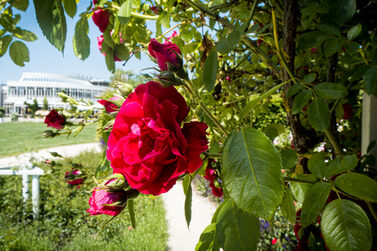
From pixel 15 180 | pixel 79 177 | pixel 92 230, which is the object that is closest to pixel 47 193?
pixel 15 180

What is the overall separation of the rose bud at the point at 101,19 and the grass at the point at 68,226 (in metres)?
1.78

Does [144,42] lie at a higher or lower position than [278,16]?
lower

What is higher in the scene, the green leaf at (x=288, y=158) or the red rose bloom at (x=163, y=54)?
the red rose bloom at (x=163, y=54)

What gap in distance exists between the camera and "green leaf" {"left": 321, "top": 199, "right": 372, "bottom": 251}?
29 cm

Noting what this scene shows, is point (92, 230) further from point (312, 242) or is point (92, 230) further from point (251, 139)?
point (251, 139)

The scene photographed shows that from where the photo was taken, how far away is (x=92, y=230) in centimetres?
272

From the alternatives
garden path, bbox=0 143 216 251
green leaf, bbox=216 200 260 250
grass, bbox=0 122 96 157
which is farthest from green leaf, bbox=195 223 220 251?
grass, bbox=0 122 96 157

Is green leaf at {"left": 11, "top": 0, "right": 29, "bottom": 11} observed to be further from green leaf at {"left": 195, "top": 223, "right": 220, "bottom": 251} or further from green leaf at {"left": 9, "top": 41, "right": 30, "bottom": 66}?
green leaf at {"left": 195, "top": 223, "right": 220, "bottom": 251}

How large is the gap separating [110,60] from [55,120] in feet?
0.93

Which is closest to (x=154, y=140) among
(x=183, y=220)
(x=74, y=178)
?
(x=74, y=178)

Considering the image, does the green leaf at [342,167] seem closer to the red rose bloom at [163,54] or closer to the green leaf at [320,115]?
the green leaf at [320,115]

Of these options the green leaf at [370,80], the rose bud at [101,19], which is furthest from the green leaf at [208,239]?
the rose bud at [101,19]

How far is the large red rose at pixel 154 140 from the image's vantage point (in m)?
0.26

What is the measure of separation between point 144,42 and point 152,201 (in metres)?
3.13
